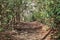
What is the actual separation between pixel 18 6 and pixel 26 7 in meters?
0.91

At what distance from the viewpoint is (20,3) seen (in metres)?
9.02

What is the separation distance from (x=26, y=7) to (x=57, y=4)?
12.4 ft

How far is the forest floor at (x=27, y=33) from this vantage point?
739 cm

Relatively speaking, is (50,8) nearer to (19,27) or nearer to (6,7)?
(6,7)

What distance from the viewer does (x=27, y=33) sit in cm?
954

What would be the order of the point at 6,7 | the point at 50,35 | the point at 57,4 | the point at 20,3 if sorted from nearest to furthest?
1. the point at 57,4
2. the point at 6,7
3. the point at 50,35
4. the point at 20,3

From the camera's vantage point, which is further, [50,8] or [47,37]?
[47,37]

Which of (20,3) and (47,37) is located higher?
(20,3)

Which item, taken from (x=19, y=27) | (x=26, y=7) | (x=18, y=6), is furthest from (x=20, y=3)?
(x=19, y=27)

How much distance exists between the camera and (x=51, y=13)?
258 inches

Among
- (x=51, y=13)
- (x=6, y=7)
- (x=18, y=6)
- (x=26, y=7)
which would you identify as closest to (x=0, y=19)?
(x=6, y=7)

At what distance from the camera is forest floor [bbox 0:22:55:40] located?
7.39 metres

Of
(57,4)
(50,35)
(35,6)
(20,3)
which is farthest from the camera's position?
(35,6)

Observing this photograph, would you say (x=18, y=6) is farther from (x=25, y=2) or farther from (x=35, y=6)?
(x=35, y=6)
